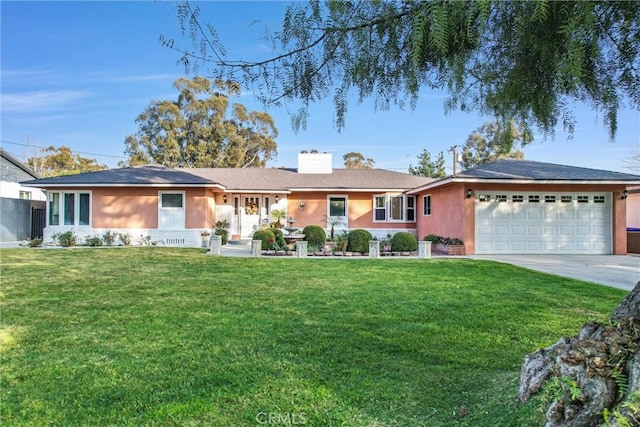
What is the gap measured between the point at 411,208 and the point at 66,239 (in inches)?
686

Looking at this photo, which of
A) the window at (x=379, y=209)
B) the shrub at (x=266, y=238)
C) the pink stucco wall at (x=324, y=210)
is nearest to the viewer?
the shrub at (x=266, y=238)

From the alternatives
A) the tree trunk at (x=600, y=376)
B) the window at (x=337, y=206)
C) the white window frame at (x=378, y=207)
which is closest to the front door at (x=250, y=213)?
the window at (x=337, y=206)

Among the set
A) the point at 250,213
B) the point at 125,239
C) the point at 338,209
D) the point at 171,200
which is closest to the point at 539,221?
the point at 338,209

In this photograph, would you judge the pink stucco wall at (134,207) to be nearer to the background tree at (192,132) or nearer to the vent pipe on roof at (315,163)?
the vent pipe on roof at (315,163)

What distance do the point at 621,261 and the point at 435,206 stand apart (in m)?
7.40

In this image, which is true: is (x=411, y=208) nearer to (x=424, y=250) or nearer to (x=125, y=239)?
(x=424, y=250)

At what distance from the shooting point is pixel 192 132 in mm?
36000

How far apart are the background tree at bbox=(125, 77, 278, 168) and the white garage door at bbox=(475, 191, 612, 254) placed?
24.7 metres

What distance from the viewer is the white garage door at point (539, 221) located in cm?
1516

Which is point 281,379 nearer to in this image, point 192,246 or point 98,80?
point 192,246

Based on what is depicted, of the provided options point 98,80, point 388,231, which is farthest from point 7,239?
point 388,231

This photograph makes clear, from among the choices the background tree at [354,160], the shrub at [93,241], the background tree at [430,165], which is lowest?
the shrub at [93,241]

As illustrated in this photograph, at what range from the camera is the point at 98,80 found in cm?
1695

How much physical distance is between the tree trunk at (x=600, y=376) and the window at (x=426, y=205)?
17707mm
